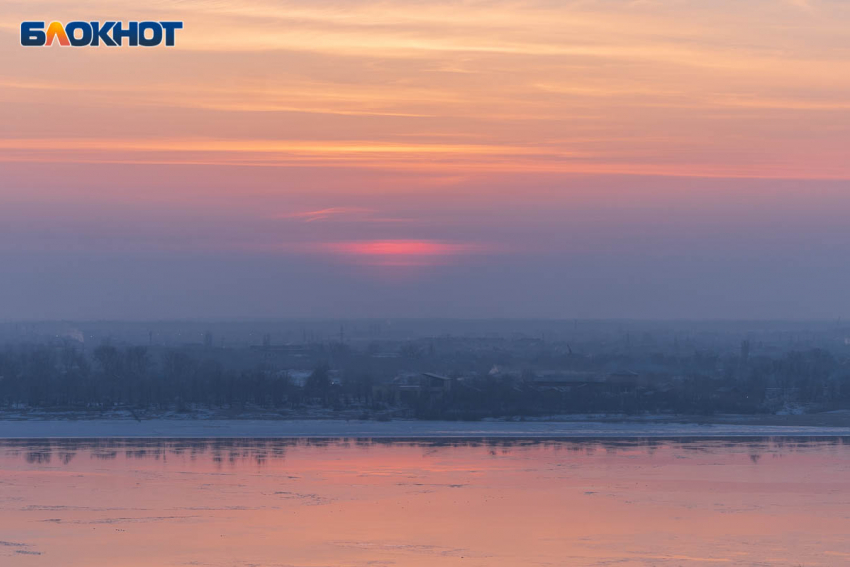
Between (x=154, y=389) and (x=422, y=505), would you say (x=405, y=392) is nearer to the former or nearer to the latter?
(x=154, y=389)

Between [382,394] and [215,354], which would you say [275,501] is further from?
[215,354]

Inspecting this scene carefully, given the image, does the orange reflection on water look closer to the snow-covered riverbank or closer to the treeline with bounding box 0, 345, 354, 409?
the snow-covered riverbank

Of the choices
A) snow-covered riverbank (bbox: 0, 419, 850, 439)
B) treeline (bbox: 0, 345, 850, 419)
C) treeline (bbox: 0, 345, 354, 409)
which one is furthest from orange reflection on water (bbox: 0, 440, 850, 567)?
treeline (bbox: 0, 345, 354, 409)

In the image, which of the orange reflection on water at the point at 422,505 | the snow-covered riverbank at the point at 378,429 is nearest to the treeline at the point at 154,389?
the snow-covered riverbank at the point at 378,429

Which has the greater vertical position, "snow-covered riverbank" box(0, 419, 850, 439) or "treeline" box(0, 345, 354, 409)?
"treeline" box(0, 345, 354, 409)

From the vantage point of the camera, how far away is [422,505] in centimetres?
1556

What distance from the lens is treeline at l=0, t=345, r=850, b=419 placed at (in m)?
30.2

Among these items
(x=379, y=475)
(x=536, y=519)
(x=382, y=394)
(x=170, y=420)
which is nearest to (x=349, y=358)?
(x=382, y=394)

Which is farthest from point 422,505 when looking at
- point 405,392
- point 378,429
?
point 405,392

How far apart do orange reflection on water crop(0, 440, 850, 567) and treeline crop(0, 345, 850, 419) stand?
7.56m

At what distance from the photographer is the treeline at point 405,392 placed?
3023 centimetres

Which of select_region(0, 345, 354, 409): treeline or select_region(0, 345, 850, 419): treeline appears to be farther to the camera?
select_region(0, 345, 354, 409): treeline

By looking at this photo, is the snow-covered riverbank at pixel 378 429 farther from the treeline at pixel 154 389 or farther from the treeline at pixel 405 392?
the treeline at pixel 154 389

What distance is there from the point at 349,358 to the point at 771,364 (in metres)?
18.0
